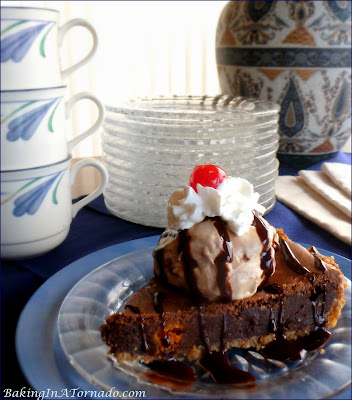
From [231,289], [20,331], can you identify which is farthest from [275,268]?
[20,331]

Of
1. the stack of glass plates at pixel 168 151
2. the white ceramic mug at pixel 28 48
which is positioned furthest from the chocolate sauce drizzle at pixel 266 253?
the white ceramic mug at pixel 28 48

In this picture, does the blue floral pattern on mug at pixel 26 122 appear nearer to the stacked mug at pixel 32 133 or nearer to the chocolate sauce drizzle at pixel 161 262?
the stacked mug at pixel 32 133

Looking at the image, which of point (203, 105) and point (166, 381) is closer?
point (166, 381)

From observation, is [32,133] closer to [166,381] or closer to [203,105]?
[166,381]

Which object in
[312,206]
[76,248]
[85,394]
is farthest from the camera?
[312,206]

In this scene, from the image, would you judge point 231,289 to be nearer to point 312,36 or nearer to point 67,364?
point 67,364

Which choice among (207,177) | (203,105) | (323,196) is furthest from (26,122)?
(323,196)

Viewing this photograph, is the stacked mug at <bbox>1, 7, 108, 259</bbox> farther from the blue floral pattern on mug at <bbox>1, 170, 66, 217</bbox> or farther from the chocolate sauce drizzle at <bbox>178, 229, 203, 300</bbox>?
the chocolate sauce drizzle at <bbox>178, 229, 203, 300</bbox>
